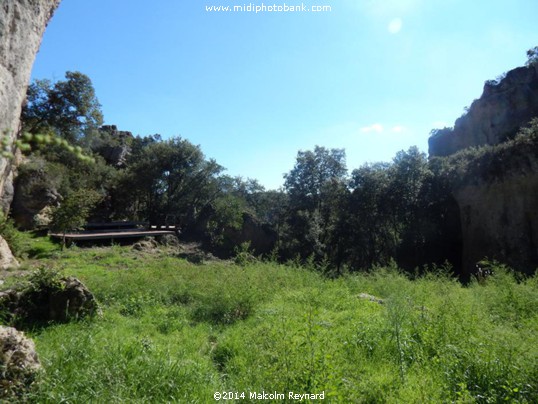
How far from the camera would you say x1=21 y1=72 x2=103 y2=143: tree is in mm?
20594

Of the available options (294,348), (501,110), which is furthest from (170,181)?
(501,110)

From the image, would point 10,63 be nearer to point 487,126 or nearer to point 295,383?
point 295,383

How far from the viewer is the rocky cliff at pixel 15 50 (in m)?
4.54

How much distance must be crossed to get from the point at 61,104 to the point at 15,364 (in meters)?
22.6

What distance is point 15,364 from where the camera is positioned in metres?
3.26

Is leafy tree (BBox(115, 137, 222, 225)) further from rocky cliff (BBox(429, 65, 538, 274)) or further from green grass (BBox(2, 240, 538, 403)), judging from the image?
green grass (BBox(2, 240, 538, 403))

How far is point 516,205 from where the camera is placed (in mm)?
18281

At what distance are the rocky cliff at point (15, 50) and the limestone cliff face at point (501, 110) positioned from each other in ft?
104

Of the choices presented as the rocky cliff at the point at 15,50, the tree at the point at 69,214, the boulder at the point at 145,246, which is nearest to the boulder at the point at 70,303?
the rocky cliff at the point at 15,50

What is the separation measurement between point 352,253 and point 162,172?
18369 millimetres

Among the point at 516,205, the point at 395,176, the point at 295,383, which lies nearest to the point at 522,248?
the point at 516,205

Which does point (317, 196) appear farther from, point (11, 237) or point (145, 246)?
point (11, 237)

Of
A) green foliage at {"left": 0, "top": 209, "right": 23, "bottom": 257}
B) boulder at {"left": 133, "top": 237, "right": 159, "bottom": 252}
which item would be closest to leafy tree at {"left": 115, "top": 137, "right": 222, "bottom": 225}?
boulder at {"left": 133, "top": 237, "right": 159, "bottom": 252}

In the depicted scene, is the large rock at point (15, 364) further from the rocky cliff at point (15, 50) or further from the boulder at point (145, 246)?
the boulder at point (145, 246)
